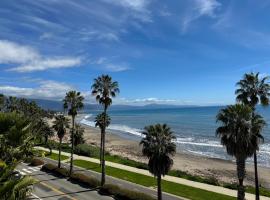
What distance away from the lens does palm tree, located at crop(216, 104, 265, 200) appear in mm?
32125

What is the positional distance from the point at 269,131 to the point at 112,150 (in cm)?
5929

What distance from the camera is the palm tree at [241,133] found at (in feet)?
105

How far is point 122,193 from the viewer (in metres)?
41.0

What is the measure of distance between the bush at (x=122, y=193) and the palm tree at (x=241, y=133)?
11.1 meters

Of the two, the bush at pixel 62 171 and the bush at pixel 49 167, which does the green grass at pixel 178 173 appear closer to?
the bush at pixel 62 171

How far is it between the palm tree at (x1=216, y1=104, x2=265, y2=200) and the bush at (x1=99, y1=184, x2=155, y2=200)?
11.1 meters

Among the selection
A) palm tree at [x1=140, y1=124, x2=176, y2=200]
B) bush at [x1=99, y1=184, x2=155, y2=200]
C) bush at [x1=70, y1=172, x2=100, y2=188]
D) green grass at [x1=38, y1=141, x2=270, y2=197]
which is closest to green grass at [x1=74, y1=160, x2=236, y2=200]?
green grass at [x1=38, y1=141, x2=270, y2=197]

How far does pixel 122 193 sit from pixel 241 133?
54.7 feet

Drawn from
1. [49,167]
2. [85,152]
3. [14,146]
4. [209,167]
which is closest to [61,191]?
[49,167]

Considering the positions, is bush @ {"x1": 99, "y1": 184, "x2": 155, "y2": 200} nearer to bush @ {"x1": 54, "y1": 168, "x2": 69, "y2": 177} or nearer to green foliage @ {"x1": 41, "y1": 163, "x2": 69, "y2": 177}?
bush @ {"x1": 54, "y1": 168, "x2": 69, "y2": 177}

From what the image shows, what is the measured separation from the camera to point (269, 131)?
120 metres

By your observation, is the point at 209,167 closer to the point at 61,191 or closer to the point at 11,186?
the point at 61,191

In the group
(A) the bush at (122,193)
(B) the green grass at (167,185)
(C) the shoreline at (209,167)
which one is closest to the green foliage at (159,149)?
(A) the bush at (122,193)

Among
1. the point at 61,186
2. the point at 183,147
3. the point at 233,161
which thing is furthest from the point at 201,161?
the point at 61,186
